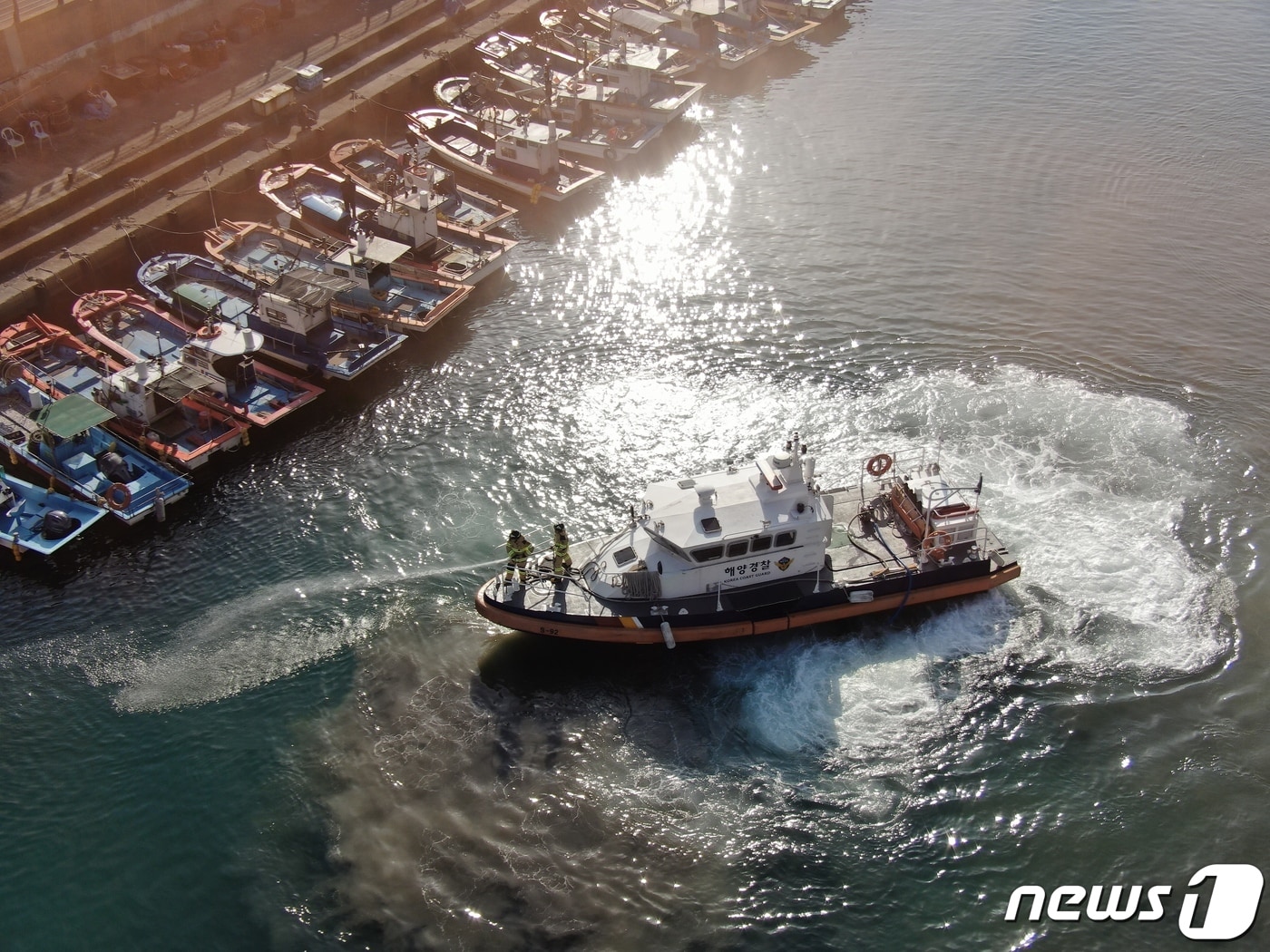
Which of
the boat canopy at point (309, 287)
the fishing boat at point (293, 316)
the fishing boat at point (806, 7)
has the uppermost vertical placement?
the fishing boat at point (806, 7)

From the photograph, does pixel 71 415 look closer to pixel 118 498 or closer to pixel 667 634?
pixel 118 498

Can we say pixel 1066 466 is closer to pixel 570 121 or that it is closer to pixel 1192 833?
pixel 1192 833

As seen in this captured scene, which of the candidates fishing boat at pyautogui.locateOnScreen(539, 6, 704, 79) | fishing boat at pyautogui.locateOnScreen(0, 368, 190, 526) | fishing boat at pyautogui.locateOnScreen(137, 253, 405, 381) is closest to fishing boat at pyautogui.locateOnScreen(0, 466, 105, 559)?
fishing boat at pyautogui.locateOnScreen(0, 368, 190, 526)

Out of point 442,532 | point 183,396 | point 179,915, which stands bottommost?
point 179,915

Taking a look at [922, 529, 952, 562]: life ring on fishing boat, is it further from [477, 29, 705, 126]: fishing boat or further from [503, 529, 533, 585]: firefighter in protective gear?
[477, 29, 705, 126]: fishing boat

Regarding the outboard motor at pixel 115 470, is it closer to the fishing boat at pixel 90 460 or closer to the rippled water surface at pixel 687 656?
the fishing boat at pixel 90 460

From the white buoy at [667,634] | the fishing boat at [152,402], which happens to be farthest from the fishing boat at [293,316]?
the white buoy at [667,634]

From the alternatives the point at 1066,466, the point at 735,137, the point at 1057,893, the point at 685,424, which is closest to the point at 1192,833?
the point at 1057,893
